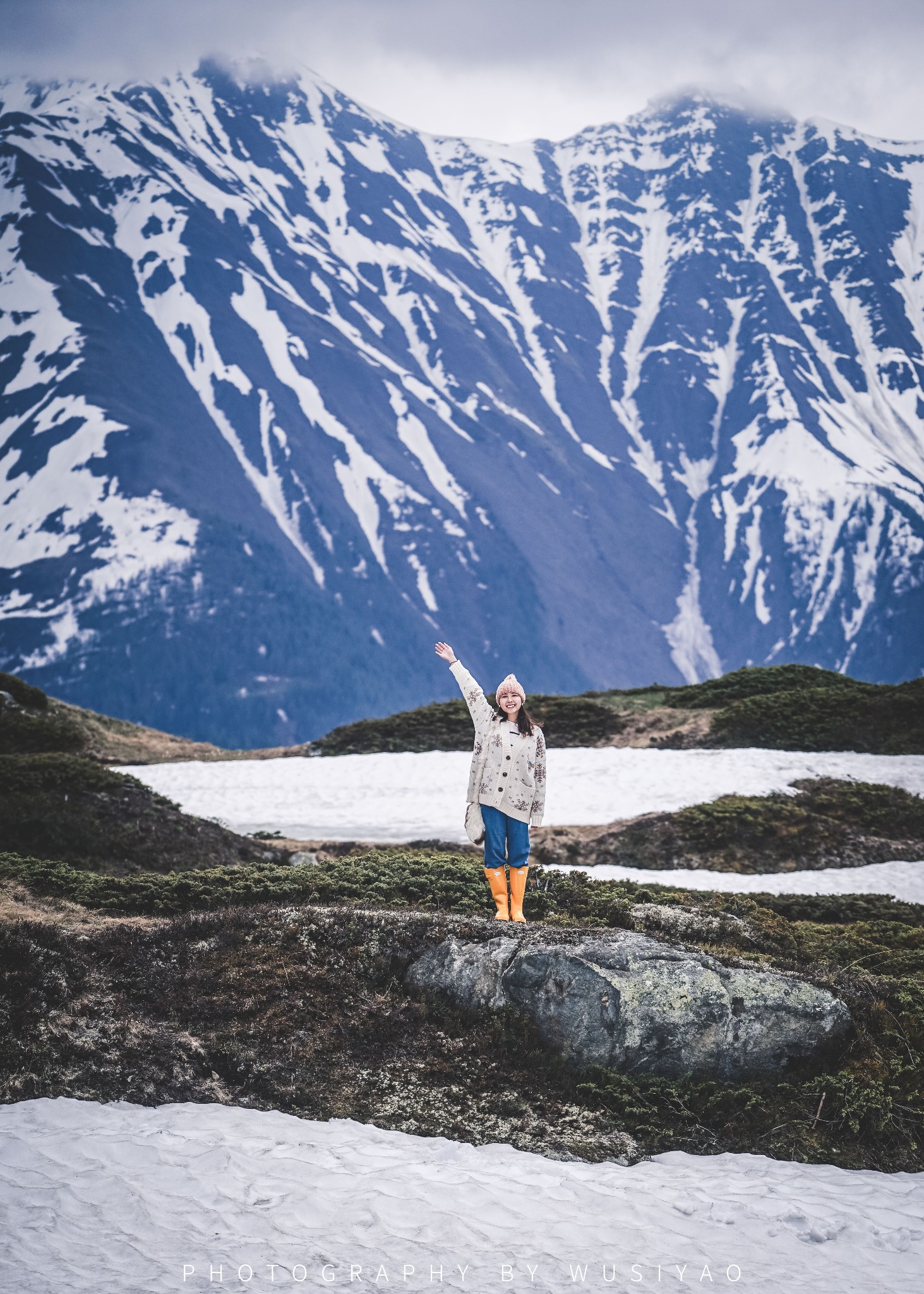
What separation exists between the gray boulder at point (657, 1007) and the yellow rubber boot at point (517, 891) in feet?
4.09

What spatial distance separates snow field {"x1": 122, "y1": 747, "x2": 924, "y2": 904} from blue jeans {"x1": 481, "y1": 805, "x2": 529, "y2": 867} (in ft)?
38.0

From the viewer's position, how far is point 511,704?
11.0m

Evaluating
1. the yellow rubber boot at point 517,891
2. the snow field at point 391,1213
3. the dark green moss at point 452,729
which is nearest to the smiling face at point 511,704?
the yellow rubber boot at point 517,891

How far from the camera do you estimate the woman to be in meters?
10.9

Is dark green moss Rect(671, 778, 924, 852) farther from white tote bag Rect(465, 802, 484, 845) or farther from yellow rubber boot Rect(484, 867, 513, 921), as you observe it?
white tote bag Rect(465, 802, 484, 845)

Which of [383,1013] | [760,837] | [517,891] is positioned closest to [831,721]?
[760,837]

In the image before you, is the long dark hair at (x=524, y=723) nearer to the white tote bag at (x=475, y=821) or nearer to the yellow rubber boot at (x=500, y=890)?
the white tote bag at (x=475, y=821)

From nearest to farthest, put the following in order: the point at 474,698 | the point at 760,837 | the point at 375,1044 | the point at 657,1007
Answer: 1. the point at 657,1007
2. the point at 375,1044
3. the point at 474,698
4. the point at 760,837

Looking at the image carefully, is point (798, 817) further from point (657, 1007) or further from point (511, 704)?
point (657, 1007)

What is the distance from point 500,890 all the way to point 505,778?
1.42 metres

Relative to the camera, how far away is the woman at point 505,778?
1088 cm

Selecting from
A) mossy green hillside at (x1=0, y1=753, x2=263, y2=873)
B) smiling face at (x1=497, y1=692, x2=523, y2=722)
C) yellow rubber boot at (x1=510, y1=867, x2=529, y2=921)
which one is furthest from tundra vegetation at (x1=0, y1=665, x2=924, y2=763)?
smiling face at (x1=497, y1=692, x2=523, y2=722)

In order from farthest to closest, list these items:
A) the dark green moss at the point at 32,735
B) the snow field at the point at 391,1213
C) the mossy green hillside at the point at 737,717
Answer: the mossy green hillside at the point at 737,717 → the dark green moss at the point at 32,735 → the snow field at the point at 391,1213

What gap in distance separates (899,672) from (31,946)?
684ft
